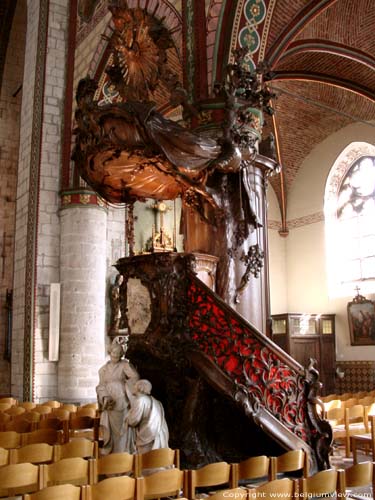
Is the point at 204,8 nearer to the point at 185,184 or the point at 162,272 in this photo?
the point at 185,184

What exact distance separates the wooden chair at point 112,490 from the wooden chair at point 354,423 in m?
4.29

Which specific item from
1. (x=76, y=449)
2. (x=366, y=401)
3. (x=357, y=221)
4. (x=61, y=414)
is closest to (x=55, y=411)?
(x=61, y=414)

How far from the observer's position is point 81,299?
11.2 meters

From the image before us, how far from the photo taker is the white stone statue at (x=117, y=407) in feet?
19.3

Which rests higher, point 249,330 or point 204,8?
point 204,8

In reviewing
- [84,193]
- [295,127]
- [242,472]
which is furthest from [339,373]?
[242,472]

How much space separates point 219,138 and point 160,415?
3.16 metres

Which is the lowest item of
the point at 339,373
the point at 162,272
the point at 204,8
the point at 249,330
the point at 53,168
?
the point at 339,373

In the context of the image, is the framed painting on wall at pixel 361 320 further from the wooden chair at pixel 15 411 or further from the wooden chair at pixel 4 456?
the wooden chair at pixel 4 456

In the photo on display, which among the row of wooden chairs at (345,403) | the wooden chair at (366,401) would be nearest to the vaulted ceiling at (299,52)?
the row of wooden chairs at (345,403)

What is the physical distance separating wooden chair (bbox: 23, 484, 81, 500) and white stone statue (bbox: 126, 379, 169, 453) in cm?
201

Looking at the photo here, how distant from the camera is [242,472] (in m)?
4.25

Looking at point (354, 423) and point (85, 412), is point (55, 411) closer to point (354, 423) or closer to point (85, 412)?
point (85, 412)

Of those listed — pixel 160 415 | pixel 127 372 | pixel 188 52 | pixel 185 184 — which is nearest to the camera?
pixel 160 415
